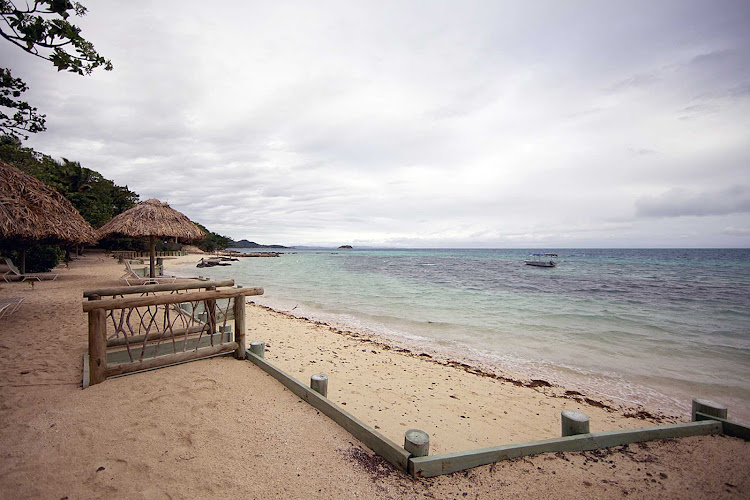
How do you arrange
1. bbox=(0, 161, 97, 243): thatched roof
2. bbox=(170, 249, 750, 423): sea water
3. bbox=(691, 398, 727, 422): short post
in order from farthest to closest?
bbox=(0, 161, 97, 243): thatched roof, bbox=(170, 249, 750, 423): sea water, bbox=(691, 398, 727, 422): short post

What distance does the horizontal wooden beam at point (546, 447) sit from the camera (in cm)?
243

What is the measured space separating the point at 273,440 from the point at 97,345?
8.26ft

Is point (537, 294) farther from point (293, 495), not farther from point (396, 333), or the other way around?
point (293, 495)

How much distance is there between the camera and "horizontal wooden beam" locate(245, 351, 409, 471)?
2531mm

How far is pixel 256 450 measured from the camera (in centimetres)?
272

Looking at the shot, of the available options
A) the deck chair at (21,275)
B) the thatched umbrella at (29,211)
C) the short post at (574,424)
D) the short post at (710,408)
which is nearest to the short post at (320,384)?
the short post at (574,424)

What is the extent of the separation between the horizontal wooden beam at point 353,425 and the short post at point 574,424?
1613 millimetres

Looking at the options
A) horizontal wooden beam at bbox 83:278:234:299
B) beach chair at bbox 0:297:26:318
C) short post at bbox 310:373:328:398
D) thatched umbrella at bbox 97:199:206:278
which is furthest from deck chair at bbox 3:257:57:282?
short post at bbox 310:373:328:398

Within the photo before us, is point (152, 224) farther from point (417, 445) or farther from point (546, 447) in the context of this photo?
point (546, 447)

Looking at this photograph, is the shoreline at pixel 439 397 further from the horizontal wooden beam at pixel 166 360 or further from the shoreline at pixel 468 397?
the horizontal wooden beam at pixel 166 360

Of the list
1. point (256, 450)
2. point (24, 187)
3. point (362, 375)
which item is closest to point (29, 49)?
point (256, 450)

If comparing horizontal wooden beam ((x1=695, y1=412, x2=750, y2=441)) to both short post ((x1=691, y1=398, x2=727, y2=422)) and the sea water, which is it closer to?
short post ((x1=691, y1=398, x2=727, y2=422))

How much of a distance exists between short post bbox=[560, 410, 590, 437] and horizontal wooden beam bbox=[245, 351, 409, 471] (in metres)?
1.61

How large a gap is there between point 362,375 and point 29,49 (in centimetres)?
616
